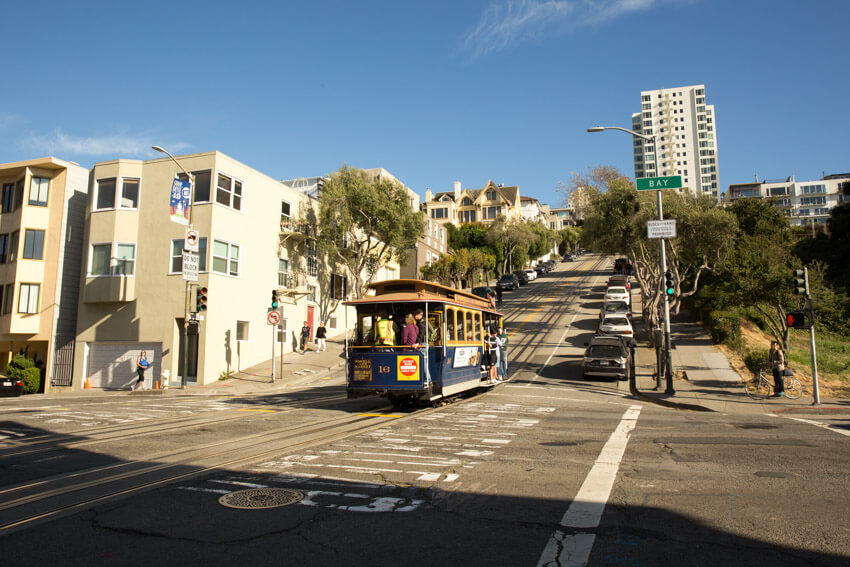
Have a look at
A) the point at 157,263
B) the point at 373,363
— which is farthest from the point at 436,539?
the point at 157,263

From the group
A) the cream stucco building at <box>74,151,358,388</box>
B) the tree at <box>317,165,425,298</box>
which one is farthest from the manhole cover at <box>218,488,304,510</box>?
the tree at <box>317,165,425,298</box>

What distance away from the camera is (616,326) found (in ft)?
97.8

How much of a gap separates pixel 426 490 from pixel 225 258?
915 inches

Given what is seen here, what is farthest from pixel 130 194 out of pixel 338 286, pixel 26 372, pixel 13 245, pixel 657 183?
pixel 657 183

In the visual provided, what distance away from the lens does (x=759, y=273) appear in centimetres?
2094

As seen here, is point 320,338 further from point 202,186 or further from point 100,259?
point 100,259

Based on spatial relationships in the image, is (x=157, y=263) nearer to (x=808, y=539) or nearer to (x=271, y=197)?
(x=271, y=197)

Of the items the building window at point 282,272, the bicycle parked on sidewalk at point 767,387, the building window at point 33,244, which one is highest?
the building window at point 33,244

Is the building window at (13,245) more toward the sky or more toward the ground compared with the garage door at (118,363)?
more toward the sky

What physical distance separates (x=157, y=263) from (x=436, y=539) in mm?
26025

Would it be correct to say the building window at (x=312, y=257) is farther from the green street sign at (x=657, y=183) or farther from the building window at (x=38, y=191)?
the green street sign at (x=657, y=183)

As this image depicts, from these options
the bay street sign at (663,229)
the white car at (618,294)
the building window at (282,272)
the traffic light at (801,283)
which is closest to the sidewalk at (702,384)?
the traffic light at (801,283)

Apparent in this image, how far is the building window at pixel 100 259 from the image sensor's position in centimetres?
2734

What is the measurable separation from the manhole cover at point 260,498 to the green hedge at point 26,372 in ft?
90.0
